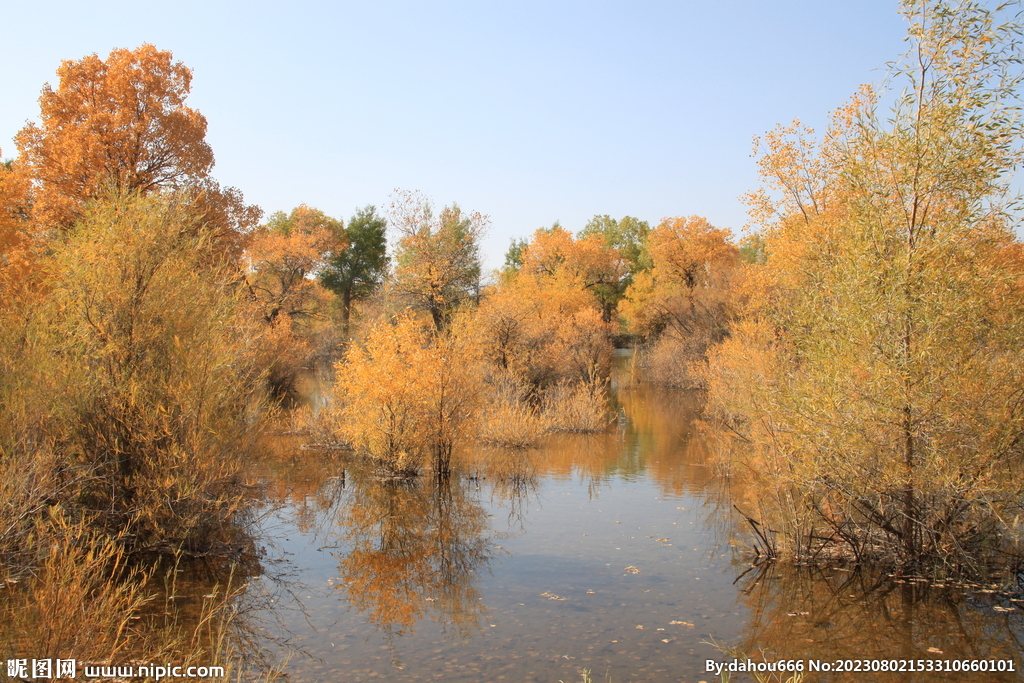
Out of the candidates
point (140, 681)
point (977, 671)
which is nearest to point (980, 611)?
point (977, 671)

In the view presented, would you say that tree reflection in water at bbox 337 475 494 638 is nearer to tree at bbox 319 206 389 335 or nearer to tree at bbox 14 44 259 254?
tree at bbox 14 44 259 254

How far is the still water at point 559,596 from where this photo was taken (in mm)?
6805

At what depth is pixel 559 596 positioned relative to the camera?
8383 millimetres

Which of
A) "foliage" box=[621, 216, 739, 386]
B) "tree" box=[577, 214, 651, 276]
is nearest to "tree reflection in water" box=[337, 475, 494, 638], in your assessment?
"foliage" box=[621, 216, 739, 386]

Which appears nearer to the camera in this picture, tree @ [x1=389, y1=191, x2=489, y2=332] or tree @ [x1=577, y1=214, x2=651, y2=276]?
tree @ [x1=389, y1=191, x2=489, y2=332]

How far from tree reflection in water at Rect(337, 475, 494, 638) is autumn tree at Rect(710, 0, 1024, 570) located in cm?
433

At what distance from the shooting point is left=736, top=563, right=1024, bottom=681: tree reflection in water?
686 cm

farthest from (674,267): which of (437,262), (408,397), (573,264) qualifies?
(408,397)

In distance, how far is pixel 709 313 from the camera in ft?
108

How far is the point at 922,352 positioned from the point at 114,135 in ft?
→ 75.3

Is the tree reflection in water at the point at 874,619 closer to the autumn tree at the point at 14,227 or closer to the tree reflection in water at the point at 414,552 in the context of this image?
the tree reflection in water at the point at 414,552

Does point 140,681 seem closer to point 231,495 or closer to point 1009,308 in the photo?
point 231,495

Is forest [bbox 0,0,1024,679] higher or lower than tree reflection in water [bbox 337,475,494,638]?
higher

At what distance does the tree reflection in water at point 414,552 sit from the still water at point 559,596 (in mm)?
34
